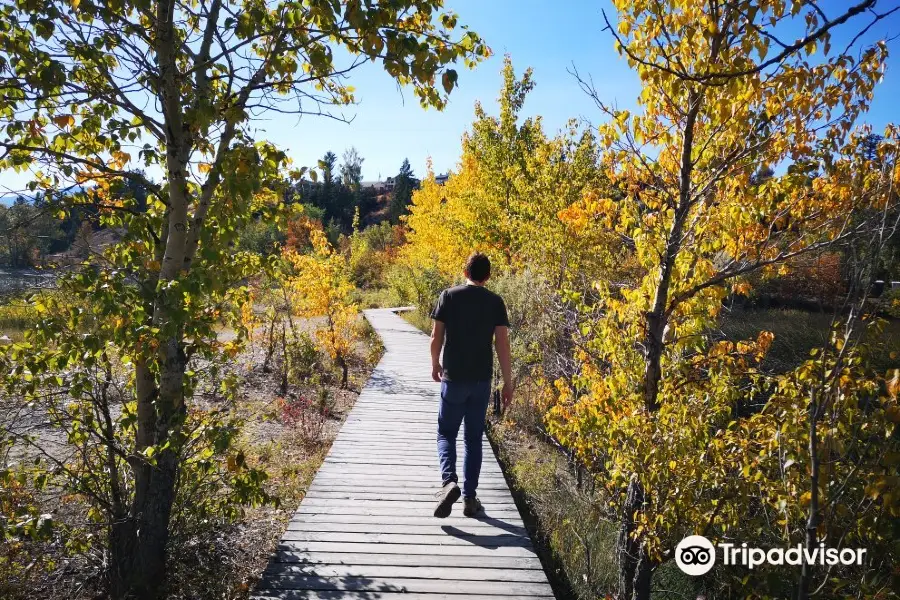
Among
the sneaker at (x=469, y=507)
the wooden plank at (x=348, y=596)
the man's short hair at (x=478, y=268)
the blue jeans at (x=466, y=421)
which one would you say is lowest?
the wooden plank at (x=348, y=596)

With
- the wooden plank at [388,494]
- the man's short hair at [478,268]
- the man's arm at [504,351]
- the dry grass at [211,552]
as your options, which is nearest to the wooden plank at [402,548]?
the dry grass at [211,552]

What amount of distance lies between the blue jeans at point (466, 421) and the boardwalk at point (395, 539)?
0.33 meters

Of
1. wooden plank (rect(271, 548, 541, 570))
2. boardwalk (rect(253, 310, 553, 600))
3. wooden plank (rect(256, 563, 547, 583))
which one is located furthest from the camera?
wooden plank (rect(271, 548, 541, 570))

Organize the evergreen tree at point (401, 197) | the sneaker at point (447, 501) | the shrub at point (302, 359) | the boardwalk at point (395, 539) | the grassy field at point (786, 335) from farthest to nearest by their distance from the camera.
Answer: the evergreen tree at point (401, 197), the grassy field at point (786, 335), the shrub at point (302, 359), the sneaker at point (447, 501), the boardwalk at point (395, 539)

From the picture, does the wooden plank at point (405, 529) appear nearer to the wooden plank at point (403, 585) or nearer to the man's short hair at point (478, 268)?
the wooden plank at point (403, 585)

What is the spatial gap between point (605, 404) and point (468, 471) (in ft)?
3.71

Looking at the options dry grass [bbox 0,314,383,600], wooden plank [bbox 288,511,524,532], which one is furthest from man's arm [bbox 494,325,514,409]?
dry grass [bbox 0,314,383,600]

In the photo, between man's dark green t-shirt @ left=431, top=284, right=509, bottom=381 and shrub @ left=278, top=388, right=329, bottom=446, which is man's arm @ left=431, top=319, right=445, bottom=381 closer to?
man's dark green t-shirt @ left=431, top=284, right=509, bottom=381

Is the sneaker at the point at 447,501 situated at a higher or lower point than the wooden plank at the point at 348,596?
higher

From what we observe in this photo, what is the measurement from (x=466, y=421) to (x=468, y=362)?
449 millimetres

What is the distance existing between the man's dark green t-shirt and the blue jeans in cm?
9

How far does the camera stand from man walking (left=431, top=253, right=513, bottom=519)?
3633 mm

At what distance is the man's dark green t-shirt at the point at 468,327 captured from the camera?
3.63 meters

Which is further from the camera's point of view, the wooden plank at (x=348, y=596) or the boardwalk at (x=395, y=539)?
the boardwalk at (x=395, y=539)
